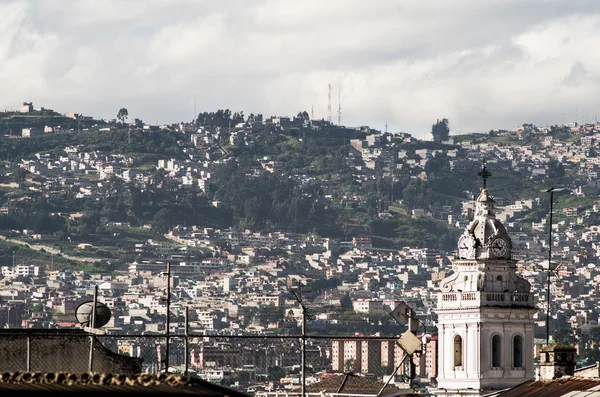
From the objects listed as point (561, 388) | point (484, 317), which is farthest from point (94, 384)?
point (484, 317)

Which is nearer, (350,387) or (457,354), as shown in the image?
(350,387)

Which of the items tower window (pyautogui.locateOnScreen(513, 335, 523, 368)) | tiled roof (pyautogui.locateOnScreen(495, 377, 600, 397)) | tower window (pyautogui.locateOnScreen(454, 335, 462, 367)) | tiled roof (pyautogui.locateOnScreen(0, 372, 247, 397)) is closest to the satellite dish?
tiled roof (pyautogui.locateOnScreen(0, 372, 247, 397))

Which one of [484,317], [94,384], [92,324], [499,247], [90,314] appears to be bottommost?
[94,384]

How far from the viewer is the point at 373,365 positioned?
180 m

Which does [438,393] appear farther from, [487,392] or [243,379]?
[243,379]

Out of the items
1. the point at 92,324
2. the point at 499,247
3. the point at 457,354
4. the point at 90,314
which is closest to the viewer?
the point at 92,324

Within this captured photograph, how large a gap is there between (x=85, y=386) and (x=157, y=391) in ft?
1.71

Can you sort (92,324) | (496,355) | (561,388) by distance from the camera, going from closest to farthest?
(92,324) < (561,388) < (496,355)

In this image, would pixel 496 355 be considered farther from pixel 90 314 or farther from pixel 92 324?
pixel 92 324

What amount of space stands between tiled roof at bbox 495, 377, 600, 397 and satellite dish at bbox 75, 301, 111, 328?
890 cm

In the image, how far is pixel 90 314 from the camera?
22.3 metres

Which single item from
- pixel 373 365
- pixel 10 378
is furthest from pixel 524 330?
pixel 373 365

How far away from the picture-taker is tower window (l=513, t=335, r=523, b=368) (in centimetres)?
5528

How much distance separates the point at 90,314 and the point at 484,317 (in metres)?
35.1
